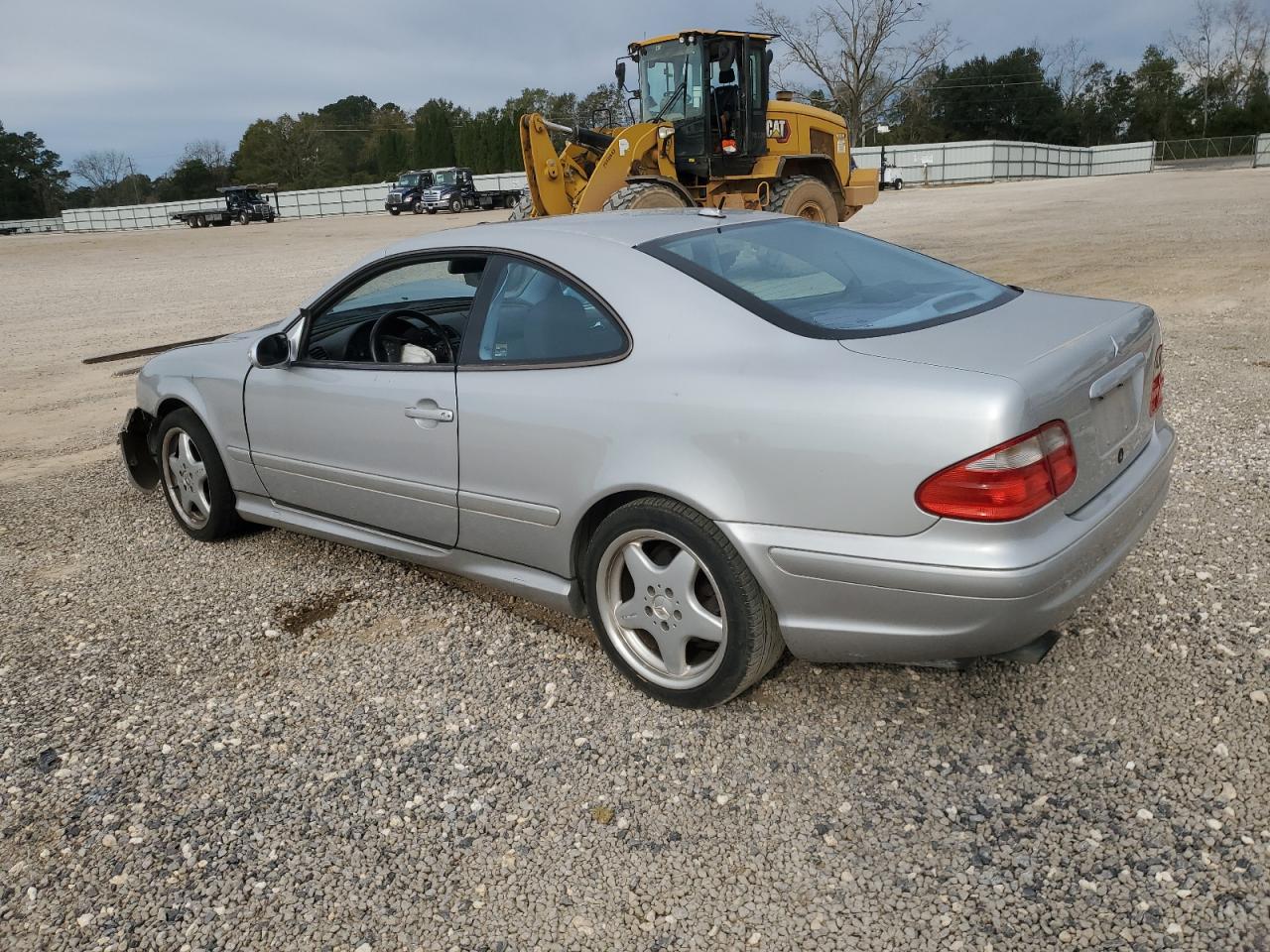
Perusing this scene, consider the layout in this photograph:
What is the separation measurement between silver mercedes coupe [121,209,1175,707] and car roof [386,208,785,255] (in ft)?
0.06

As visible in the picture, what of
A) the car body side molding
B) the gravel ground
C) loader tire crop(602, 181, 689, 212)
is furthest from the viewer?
loader tire crop(602, 181, 689, 212)

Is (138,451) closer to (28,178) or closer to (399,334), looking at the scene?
(399,334)

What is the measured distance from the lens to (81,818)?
9.08 feet

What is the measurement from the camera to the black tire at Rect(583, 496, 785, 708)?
2.79m

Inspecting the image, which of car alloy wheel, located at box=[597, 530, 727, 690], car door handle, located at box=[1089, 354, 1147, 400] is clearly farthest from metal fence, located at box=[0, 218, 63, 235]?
car door handle, located at box=[1089, 354, 1147, 400]

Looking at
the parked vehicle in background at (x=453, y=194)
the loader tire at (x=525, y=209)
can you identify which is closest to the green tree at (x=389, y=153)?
the parked vehicle in background at (x=453, y=194)

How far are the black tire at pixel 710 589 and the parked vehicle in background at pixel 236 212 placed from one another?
184 feet

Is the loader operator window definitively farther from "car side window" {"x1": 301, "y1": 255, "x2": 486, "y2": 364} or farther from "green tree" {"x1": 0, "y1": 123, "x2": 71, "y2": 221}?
"green tree" {"x1": 0, "y1": 123, "x2": 71, "y2": 221}

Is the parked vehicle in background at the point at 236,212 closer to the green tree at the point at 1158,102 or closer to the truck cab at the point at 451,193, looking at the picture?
the truck cab at the point at 451,193

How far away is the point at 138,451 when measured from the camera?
5.41 m

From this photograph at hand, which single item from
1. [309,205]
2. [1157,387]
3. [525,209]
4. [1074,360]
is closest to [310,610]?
[1074,360]

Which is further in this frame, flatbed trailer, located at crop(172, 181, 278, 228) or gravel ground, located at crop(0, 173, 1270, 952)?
flatbed trailer, located at crop(172, 181, 278, 228)

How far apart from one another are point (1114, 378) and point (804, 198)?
12.6m

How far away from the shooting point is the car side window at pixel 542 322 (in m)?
3.14
